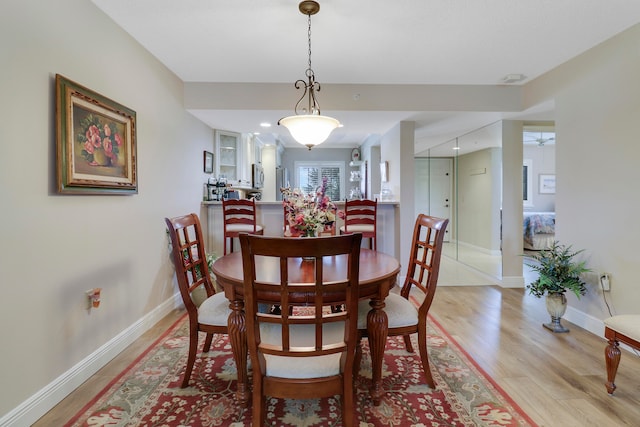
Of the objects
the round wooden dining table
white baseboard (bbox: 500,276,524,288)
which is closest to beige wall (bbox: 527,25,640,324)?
white baseboard (bbox: 500,276,524,288)

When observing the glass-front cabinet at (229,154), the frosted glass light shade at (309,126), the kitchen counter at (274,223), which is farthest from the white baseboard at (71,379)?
the glass-front cabinet at (229,154)

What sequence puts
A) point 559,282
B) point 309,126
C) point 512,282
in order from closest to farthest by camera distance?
point 309,126 → point 559,282 → point 512,282

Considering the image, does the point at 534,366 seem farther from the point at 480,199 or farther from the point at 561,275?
the point at 480,199

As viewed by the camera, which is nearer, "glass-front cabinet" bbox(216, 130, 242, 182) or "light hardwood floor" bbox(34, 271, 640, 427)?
"light hardwood floor" bbox(34, 271, 640, 427)

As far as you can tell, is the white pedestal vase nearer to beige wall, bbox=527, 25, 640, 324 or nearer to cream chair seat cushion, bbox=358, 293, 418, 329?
beige wall, bbox=527, 25, 640, 324

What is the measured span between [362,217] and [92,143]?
8.74 ft

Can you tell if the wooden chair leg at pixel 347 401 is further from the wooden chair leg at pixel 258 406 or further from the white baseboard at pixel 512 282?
the white baseboard at pixel 512 282

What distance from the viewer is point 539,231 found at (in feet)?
17.7

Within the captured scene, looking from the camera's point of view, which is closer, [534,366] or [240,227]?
[534,366]

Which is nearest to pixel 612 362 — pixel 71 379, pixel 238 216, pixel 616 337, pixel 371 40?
pixel 616 337

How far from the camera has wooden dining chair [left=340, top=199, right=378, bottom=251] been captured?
3.61 m

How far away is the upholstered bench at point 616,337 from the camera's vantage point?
1.61 m

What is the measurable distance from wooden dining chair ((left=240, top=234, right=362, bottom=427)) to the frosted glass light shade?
4.57 ft

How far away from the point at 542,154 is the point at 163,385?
8038mm
